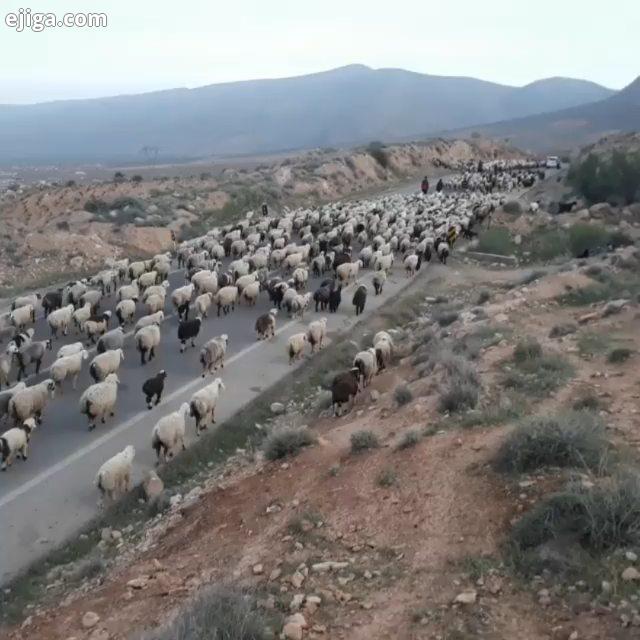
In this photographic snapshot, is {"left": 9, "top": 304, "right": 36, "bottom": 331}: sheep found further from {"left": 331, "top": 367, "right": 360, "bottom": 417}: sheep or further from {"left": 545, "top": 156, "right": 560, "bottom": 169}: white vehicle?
{"left": 545, "top": 156, "right": 560, "bottom": 169}: white vehicle

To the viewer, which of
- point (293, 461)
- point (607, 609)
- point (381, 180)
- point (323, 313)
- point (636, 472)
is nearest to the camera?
point (607, 609)

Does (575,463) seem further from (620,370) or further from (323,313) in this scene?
(323,313)

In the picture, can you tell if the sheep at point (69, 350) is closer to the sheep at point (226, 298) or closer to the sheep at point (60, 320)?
the sheep at point (60, 320)

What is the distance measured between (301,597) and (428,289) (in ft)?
55.6

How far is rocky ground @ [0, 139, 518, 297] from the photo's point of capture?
27.5m

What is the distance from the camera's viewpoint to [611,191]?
36156mm

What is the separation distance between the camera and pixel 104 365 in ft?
46.3

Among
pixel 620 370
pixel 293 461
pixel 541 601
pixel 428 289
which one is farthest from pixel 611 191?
pixel 541 601

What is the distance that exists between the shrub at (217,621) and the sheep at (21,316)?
1351 cm

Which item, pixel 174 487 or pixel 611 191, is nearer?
pixel 174 487

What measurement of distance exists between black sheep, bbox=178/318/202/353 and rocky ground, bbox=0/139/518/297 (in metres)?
10.2

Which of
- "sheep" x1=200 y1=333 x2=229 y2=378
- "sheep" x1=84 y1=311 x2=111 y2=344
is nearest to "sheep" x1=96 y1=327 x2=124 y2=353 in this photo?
"sheep" x1=84 y1=311 x2=111 y2=344

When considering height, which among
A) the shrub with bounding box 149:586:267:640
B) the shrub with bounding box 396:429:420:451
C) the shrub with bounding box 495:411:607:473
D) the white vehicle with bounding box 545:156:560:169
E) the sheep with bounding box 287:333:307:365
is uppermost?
the white vehicle with bounding box 545:156:560:169

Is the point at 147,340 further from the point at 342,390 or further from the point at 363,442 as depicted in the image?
the point at 363,442
